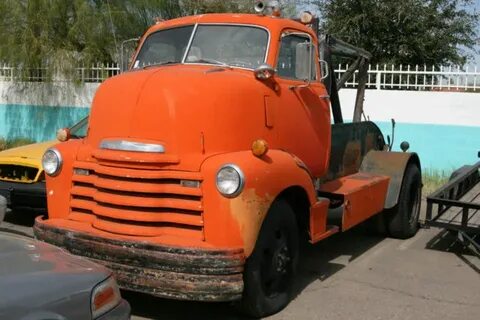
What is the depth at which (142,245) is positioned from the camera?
4.72 m

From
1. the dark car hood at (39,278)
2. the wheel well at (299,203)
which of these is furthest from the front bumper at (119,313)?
the wheel well at (299,203)

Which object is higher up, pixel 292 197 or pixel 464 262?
pixel 292 197

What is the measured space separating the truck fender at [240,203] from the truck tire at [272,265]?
0.21m

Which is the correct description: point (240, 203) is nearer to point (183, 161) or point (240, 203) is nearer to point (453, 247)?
point (183, 161)

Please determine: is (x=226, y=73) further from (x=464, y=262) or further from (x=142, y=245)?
(x=464, y=262)

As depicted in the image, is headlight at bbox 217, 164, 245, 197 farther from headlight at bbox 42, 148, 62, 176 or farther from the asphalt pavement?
headlight at bbox 42, 148, 62, 176

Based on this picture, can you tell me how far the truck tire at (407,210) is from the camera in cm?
820

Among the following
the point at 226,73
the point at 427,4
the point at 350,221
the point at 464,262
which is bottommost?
the point at 464,262

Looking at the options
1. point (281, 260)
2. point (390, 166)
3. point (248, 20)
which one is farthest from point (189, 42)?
point (390, 166)

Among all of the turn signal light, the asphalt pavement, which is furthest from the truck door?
the asphalt pavement

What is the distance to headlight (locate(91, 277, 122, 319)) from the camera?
3.45 m

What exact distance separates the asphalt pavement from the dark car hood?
174 centimetres

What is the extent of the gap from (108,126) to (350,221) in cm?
272

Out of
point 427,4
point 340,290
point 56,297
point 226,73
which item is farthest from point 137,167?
point 427,4
